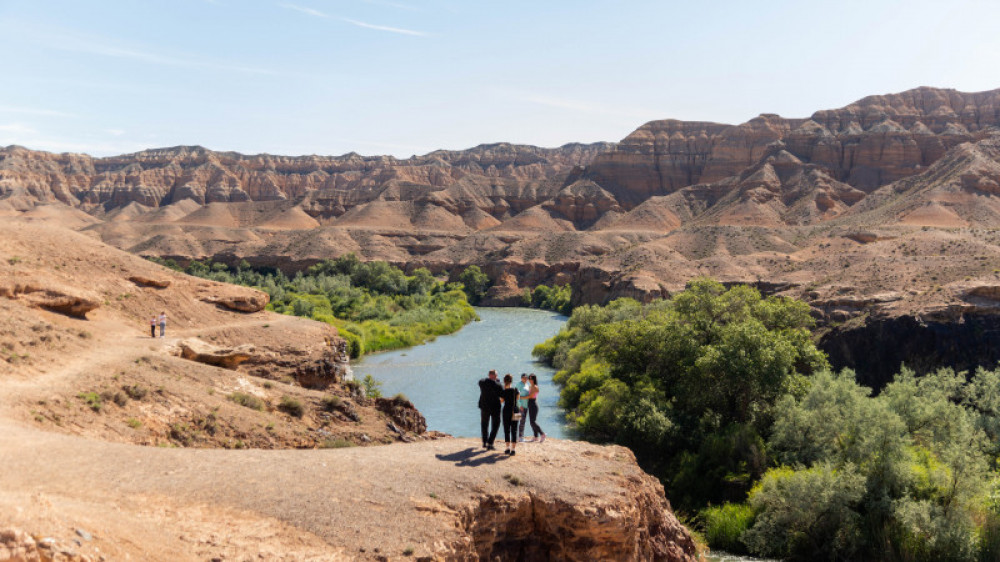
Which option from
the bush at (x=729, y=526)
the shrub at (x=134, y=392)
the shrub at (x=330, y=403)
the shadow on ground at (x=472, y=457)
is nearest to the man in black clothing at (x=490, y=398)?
the shadow on ground at (x=472, y=457)

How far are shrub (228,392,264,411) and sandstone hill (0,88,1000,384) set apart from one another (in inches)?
1196

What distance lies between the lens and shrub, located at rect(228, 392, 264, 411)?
70.2ft

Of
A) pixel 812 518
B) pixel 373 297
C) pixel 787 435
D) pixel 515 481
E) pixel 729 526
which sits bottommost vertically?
pixel 729 526

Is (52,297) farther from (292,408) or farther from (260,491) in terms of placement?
(260,491)

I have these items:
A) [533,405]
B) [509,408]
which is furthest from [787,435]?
[509,408]

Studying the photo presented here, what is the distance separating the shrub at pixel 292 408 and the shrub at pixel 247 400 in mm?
674

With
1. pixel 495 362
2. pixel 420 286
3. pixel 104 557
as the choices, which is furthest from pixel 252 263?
pixel 104 557

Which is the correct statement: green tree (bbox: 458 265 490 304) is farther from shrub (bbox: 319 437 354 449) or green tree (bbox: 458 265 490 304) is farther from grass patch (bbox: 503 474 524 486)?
grass patch (bbox: 503 474 524 486)

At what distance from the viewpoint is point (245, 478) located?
12.1m

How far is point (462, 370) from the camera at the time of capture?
48469 millimetres

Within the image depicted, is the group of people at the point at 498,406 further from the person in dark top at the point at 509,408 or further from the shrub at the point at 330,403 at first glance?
the shrub at the point at 330,403

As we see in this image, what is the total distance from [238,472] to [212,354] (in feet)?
46.8

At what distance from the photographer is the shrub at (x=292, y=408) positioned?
72.6 ft

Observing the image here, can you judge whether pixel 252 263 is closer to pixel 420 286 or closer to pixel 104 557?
pixel 420 286
